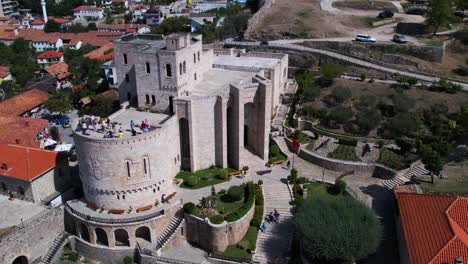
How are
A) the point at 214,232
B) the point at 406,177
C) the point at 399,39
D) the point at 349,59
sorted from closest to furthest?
the point at 214,232, the point at 406,177, the point at 349,59, the point at 399,39

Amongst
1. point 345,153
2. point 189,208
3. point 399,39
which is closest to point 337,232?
point 189,208

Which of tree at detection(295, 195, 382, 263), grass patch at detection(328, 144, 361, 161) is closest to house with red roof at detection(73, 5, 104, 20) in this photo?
grass patch at detection(328, 144, 361, 161)

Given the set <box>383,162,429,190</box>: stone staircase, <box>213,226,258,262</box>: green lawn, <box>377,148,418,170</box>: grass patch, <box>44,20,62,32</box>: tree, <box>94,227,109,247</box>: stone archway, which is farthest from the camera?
<box>44,20,62,32</box>: tree

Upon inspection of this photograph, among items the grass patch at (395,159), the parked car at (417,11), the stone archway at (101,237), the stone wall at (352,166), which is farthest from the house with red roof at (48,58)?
the grass patch at (395,159)

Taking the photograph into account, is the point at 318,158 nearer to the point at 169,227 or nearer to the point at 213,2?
the point at 169,227

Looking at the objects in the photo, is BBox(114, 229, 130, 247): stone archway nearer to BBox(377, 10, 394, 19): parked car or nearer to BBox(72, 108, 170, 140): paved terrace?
BBox(72, 108, 170, 140): paved terrace

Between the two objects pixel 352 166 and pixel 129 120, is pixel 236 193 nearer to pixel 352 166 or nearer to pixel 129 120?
pixel 129 120

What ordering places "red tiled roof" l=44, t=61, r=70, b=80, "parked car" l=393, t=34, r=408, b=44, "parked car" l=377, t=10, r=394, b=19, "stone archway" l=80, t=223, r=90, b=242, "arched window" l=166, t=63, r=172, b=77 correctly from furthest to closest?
"parked car" l=377, t=10, r=394, b=19, "red tiled roof" l=44, t=61, r=70, b=80, "parked car" l=393, t=34, r=408, b=44, "arched window" l=166, t=63, r=172, b=77, "stone archway" l=80, t=223, r=90, b=242
